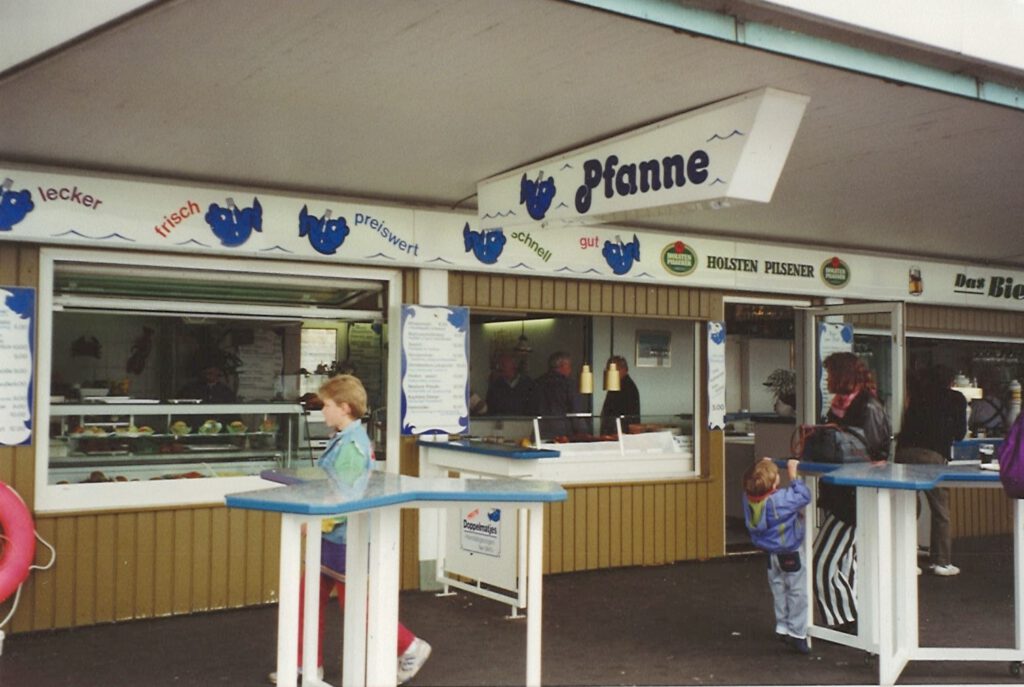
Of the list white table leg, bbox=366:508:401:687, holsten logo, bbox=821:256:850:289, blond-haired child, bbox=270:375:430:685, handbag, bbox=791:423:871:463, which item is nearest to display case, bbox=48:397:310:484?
blond-haired child, bbox=270:375:430:685

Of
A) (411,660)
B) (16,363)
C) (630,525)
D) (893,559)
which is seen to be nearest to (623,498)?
(630,525)

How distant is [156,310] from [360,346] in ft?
5.21

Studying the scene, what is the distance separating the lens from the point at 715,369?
8758 mm

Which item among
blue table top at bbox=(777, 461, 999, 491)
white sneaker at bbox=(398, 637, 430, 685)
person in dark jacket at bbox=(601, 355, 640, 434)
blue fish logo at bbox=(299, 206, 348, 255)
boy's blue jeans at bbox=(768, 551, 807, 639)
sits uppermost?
blue fish logo at bbox=(299, 206, 348, 255)

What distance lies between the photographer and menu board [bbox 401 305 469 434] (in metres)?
7.27

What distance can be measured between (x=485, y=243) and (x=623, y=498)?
2.40 meters

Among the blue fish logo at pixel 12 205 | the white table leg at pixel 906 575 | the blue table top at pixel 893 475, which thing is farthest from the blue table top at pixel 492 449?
the blue fish logo at pixel 12 205

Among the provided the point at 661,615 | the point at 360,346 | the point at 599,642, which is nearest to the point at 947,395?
the point at 661,615

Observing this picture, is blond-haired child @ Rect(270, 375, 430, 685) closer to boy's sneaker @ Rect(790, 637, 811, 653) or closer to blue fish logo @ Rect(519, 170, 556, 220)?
blue fish logo @ Rect(519, 170, 556, 220)

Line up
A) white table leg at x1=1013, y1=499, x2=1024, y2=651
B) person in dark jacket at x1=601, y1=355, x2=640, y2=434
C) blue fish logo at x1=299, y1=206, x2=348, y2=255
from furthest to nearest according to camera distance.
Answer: person in dark jacket at x1=601, y1=355, x2=640, y2=434
blue fish logo at x1=299, y1=206, x2=348, y2=255
white table leg at x1=1013, y1=499, x2=1024, y2=651

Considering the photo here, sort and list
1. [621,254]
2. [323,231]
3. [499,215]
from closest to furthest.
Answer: [499,215], [323,231], [621,254]

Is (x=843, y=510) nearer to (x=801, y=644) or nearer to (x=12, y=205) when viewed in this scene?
(x=801, y=644)

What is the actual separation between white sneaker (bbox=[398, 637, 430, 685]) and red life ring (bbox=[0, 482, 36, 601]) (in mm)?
2324

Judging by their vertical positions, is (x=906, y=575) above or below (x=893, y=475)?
below
